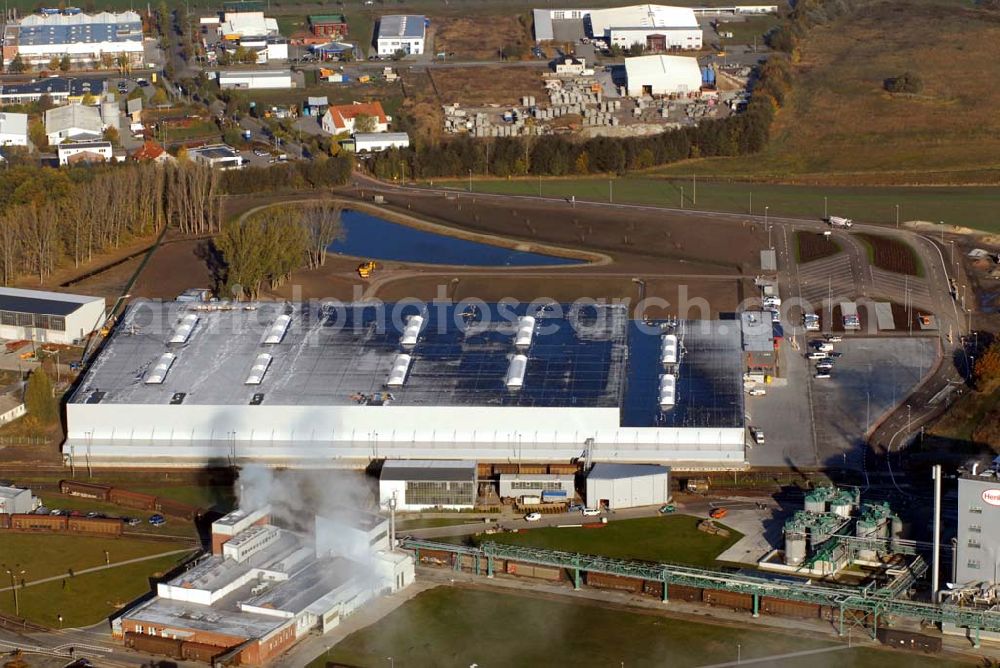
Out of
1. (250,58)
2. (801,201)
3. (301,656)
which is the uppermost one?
(250,58)

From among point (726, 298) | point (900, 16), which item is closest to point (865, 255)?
point (726, 298)

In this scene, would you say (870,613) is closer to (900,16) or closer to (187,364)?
(187,364)

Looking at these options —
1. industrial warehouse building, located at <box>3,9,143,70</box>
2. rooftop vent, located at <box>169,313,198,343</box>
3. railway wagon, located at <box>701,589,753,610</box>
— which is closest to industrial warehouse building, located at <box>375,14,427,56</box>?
industrial warehouse building, located at <box>3,9,143,70</box>

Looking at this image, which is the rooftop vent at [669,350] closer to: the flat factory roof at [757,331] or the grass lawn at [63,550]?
the flat factory roof at [757,331]

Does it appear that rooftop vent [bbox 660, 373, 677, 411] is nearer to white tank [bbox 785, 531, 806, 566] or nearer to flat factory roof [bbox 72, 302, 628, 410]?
flat factory roof [bbox 72, 302, 628, 410]

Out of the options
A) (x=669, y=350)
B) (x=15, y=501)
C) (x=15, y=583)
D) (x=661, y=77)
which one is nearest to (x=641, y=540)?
(x=669, y=350)

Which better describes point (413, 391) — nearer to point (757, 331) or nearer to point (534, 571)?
point (534, 571)
